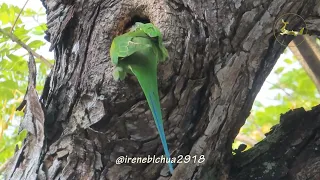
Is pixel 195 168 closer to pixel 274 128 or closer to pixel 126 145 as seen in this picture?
pixel 126 145

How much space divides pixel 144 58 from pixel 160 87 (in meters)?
0.13

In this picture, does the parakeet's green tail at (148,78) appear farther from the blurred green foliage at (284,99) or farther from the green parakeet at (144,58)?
the blurred green foliage at (284,99)

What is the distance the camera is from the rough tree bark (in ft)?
3.75

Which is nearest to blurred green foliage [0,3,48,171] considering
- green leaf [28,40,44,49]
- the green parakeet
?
green leaf [28,40,44,49]

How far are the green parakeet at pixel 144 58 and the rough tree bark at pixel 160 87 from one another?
0.20 feet

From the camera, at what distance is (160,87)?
3.72 ft

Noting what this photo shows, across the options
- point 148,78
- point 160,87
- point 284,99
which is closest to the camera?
point 148,78

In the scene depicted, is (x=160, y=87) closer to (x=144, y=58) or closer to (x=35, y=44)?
(x=144, y=58)

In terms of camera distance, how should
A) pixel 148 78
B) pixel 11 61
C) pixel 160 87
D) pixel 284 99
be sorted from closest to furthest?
pixel 148 78 → pixel 160 87 → pixel 11 61 → pixel 284 99

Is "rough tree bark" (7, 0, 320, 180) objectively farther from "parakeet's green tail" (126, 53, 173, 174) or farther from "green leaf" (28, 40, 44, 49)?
"green leaf" (28, 40, 44, 49)

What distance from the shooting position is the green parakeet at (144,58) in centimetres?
101

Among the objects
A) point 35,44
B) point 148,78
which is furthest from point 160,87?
point 35,44

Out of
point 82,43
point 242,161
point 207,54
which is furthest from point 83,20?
point 242,161

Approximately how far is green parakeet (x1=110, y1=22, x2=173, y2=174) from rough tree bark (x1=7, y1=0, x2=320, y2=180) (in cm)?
6
